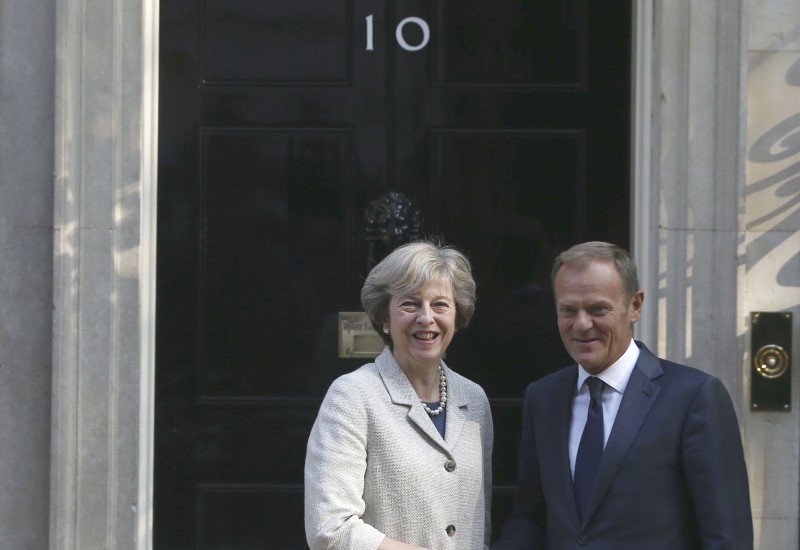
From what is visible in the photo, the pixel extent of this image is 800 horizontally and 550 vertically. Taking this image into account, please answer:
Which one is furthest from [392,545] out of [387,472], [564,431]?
[564,431]

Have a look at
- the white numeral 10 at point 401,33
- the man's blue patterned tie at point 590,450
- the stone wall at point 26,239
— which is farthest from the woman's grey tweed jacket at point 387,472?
the white numeral 10 at point 401,33

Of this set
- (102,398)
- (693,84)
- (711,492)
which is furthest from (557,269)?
(102,398)

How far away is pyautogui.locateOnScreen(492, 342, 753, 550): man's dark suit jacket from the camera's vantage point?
2830 millimetres

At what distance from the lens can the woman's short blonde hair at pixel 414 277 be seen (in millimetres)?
3096

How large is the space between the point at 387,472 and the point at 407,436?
0.37ft

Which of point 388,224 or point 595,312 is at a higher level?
point 388,224

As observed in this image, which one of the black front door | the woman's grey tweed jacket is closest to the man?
the woman's grey tweed jacket

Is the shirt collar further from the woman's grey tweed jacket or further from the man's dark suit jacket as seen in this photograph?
the woman's grey tweed jacket

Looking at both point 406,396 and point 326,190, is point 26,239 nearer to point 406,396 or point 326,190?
point 326,190

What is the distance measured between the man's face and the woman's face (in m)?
0.31

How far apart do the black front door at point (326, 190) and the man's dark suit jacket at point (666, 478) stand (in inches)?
66.8

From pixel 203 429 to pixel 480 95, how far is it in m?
1.70

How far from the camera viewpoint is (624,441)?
9.53 ft

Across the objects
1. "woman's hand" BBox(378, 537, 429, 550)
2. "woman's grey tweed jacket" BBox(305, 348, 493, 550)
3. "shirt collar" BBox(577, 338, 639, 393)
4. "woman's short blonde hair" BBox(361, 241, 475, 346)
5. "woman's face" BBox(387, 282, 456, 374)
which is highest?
"woman's short blonde hair" BBox(361, 241, 475, 346)
